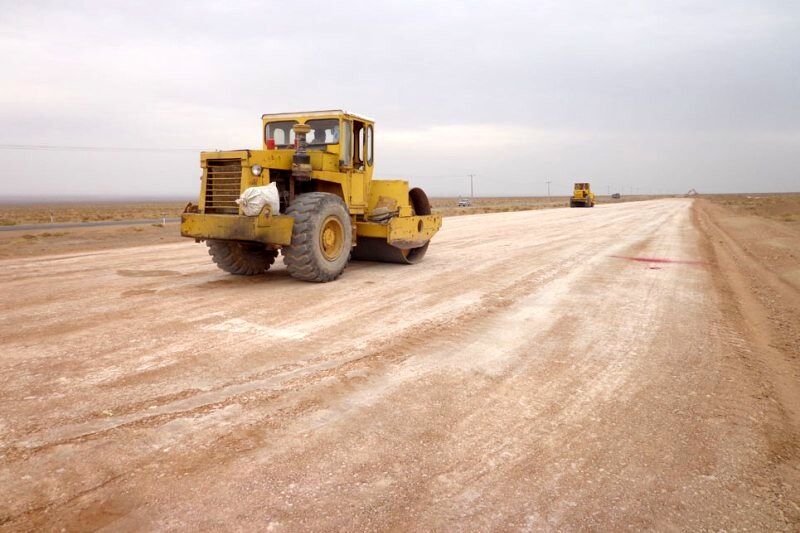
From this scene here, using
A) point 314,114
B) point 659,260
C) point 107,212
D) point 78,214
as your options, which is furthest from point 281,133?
point 107,212

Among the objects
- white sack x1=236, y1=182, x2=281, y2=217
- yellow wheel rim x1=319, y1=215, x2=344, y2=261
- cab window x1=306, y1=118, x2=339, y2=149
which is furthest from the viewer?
cab window x1=306, y1=118, x2=339, y2=149

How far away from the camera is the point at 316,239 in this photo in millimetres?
7922

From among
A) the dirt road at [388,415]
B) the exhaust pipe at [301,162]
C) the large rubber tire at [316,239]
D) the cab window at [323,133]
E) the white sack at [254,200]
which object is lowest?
the dirt road at [388,415]

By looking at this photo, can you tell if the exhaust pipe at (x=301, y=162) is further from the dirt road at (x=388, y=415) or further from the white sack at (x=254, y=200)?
the dirt road at (x=388, y=415)

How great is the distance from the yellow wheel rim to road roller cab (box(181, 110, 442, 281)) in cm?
2

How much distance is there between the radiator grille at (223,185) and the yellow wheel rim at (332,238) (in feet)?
4.61

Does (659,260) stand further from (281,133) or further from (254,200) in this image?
(254,200)

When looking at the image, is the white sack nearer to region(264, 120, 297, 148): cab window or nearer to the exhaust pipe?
the exhaust pipe

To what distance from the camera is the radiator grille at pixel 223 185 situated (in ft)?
26.3

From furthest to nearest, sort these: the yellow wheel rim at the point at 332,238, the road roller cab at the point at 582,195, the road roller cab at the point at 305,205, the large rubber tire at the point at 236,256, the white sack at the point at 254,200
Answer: the road roller cab at the point at 582,195, the large rubber tire at the point at 236,256, the yellow wheel rim at the point at 332,238, the road roller cab at the point at 305,205, the white sack at the point at 254,200

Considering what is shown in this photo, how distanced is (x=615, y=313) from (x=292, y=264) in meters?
4.59

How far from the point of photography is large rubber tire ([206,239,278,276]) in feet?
28.6

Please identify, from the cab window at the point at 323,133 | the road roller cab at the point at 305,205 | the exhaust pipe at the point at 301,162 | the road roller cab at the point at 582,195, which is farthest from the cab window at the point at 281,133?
the road roller cab at the point at 582,195

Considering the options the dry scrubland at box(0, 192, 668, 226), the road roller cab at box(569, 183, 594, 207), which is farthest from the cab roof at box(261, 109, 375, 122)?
the road roller cab at box(569, 183, 594, 207)
